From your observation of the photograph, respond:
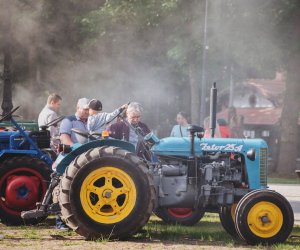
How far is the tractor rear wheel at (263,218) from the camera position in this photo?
27.5ft

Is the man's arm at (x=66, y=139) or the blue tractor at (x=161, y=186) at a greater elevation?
the man's arm at (x=66, y=139)

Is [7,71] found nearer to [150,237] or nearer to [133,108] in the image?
[133,108]

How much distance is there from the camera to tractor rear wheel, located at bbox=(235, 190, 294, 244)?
8.39 meters

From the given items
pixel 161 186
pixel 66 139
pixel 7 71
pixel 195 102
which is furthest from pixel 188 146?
pixel 195 102

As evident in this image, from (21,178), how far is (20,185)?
0.09 meters

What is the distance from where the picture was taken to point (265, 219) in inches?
331

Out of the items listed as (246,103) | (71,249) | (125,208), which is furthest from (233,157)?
(246,103)

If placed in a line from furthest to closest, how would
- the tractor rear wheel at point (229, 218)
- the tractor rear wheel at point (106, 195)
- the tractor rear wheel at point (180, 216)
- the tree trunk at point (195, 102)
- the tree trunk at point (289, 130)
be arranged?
the tree trunk at point (195, 102) < the tree trunk at point (289, 130) < the tractor rear wheel at point (180, 216) < the tractor rear wheel at point (229, 218) < the tractor rear wheel at point (106, 195)

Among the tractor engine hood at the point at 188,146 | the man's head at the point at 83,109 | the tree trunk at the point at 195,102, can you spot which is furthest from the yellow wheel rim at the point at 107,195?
the tree trunk at the point at 195,102

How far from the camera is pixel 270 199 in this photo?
8.49 metres

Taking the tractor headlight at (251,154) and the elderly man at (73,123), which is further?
the elderly man at (73,123)

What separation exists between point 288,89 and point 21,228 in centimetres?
1739

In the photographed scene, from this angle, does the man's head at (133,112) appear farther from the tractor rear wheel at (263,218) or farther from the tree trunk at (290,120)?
the tree trunk at (290,120)

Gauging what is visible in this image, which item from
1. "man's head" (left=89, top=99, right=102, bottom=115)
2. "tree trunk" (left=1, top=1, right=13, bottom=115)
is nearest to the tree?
"tree trunk" (left=1, top=1, right=13, bottom=115)
